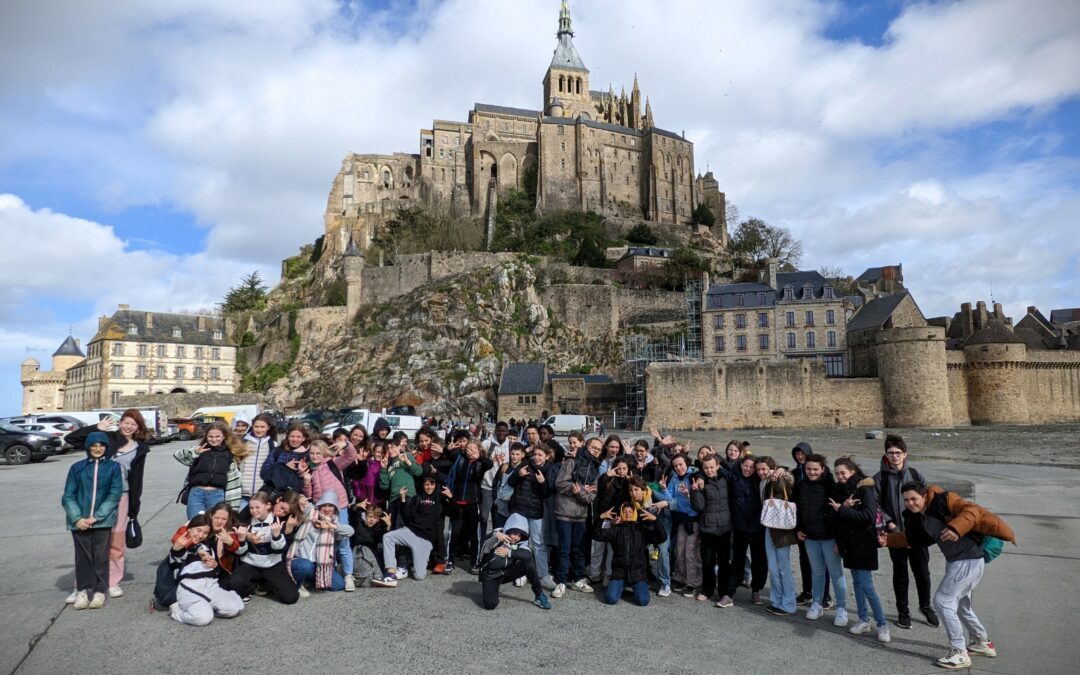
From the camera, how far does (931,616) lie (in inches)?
255

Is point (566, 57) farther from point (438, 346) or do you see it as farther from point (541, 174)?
point (438, 346)

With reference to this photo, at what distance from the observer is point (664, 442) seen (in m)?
9.51

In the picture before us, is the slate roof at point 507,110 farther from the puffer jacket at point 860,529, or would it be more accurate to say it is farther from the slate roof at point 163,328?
the puffer jacket at point 860,529

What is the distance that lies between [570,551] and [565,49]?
9604 centimetres

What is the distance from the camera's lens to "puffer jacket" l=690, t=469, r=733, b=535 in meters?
7.28

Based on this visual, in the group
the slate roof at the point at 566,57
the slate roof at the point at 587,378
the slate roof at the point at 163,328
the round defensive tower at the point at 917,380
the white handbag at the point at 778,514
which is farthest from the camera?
the slate roof at the point at 566,57

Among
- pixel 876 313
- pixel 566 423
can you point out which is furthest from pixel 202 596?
pixel 876 313

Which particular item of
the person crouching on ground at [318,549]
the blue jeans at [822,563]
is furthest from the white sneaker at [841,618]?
the person crouching on ground at [318,549]

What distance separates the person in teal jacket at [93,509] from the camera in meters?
6.61

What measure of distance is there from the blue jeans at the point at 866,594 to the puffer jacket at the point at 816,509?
0.44 metres

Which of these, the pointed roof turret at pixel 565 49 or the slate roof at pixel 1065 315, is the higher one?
the pointed roof turret at pixel 565 49

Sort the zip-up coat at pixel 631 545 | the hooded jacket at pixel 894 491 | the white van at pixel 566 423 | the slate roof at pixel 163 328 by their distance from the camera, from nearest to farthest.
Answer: the hooded jacket at pixel 894 491, the zip-up coat at pixel 631 545, the white van at pixel 566 423, the slate roof at pixel 163 328

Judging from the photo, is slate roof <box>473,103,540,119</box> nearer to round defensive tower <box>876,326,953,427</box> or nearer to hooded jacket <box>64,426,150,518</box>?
round defensive tower <box>876,326,953,427</box>

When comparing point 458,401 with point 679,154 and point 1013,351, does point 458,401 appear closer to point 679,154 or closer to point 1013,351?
point 1013,351
